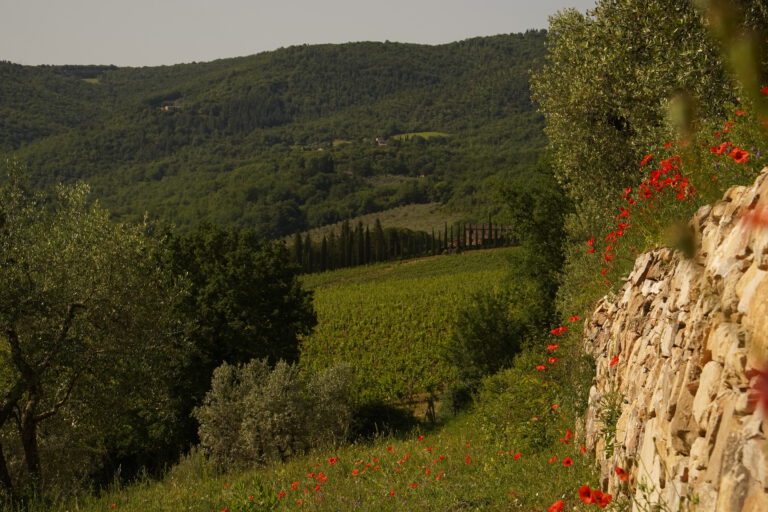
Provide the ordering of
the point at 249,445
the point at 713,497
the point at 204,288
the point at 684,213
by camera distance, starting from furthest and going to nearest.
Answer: the point at 204,288 < the point at 249,445 < the point at 684,213 < the point at 713,497

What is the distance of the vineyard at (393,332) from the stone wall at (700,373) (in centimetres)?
2930

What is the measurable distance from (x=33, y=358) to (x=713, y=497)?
1537cm

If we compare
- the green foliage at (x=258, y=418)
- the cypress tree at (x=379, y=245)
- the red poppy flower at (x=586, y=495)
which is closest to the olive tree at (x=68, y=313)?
the green foliage at (x=258, y=418)

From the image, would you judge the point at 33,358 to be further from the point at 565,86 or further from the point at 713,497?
the point at 565,86

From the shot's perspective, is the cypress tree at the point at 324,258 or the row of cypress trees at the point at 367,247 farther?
the row of cypress trees at the point at 367,247

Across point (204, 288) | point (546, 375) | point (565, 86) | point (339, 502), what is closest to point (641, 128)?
point (565, 86)

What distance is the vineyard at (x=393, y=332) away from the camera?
4691 centimetres

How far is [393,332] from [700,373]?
5880 cm

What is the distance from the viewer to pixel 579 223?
22.8 meters

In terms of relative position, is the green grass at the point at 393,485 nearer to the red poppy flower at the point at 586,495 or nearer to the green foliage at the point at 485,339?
the red poppy flower at the point at 586,495

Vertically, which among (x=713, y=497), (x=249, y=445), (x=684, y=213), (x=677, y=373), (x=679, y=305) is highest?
(x=684, y=213)

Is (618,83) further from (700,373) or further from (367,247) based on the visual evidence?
(367,247)

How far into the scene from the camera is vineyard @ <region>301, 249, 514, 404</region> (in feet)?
154

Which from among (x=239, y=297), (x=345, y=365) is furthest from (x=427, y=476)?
(x=239, y=297)
